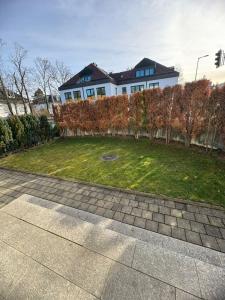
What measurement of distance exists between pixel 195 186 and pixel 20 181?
5023mm

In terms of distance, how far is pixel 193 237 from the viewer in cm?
227

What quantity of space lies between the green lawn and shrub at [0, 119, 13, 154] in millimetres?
598

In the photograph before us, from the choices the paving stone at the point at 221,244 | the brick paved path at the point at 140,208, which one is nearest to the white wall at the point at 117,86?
the brick paved path at the point at 140,208

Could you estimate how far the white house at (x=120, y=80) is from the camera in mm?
20875

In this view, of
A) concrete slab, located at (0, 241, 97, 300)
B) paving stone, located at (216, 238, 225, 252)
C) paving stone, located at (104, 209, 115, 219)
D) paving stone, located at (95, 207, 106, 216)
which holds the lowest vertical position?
paving stone, located at (95, 207, 106, 216)

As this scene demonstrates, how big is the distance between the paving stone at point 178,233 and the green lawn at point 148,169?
971 millimetres

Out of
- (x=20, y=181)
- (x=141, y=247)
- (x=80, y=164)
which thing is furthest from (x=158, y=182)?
(x=20, y=181)

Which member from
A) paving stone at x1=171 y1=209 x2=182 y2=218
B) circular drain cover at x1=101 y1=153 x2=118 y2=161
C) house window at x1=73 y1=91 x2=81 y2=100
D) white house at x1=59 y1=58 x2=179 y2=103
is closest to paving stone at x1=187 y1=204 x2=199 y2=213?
paving stone at x1=171 y1=209 x2=182 y2=218

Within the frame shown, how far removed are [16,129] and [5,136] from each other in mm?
766

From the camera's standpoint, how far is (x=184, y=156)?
5512mm

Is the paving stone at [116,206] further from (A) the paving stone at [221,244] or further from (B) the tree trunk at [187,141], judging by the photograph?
(B) the tree trunk at [187,141]

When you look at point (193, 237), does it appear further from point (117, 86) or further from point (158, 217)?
point (117, 86)

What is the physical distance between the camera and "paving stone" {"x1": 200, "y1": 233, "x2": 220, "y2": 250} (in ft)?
6.89

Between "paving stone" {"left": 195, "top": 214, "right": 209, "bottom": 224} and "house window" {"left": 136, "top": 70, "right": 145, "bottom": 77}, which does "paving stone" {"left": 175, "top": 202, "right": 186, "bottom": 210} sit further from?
"house window" {"left": 136, "top": 70, "right": 145, "bottom": 77}
